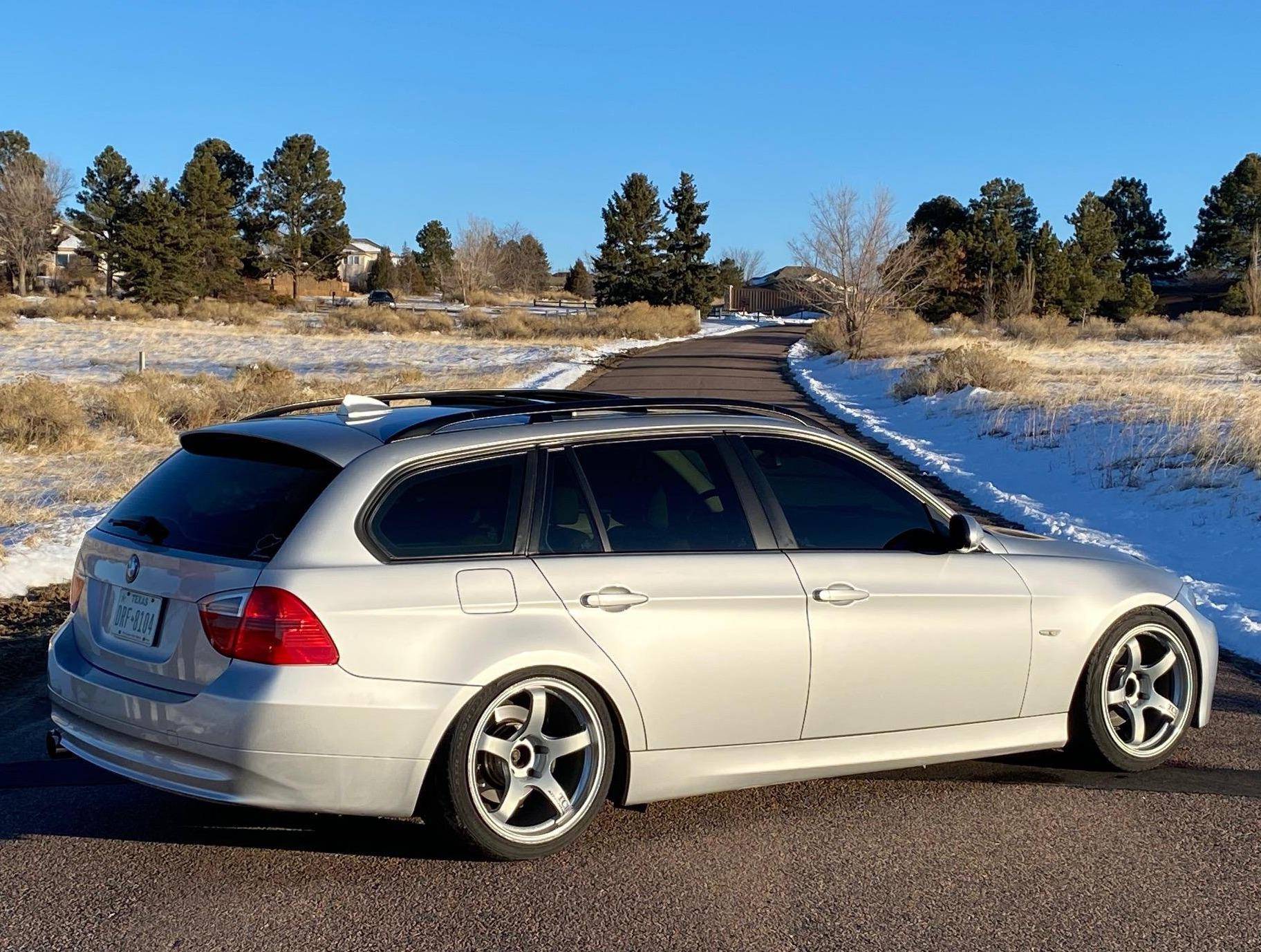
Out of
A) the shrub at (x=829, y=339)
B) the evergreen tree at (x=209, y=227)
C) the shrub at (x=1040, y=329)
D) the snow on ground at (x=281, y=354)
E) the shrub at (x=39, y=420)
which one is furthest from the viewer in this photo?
the evergreen tree at (x=209, y=227)

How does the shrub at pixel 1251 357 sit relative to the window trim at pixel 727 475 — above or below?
below

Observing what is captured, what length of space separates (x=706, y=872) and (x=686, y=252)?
8636 centimetres

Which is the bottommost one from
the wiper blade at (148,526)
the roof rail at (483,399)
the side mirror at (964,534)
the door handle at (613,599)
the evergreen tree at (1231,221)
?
the door handle at (613,599)

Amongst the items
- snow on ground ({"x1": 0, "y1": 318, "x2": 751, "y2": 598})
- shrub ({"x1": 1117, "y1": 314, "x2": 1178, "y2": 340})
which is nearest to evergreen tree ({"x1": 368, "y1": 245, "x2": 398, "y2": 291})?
snow on ground ({"x1": 0, "y1": 318, "x2": 751, "y2": 598})

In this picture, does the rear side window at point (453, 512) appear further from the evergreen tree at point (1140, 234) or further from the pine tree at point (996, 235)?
the evergreen tree at point (1140, 234)

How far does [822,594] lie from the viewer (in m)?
4.79

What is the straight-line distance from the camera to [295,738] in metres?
3.99

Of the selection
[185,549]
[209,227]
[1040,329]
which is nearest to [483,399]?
[185,549]

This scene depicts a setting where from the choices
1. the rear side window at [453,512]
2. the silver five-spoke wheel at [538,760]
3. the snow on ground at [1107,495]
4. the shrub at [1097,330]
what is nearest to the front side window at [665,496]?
the rear side window at [453,512]

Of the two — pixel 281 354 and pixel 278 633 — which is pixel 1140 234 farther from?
pixel 278 633

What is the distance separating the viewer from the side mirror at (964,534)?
5.09 metres

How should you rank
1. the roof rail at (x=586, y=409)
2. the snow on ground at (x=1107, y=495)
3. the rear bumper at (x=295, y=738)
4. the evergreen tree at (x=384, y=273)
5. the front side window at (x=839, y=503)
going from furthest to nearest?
the evergreen tree at (x=384, y=273) → the snow on ground at (x=1107, y=495) → the front side window at (x=839, y=503) → the roof rail at (x=586, y=409) → the rear bumper at (x=295, y=738)

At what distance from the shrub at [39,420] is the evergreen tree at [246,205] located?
2796 inches

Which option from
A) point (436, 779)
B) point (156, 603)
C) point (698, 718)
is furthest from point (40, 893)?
point (698, 718)
